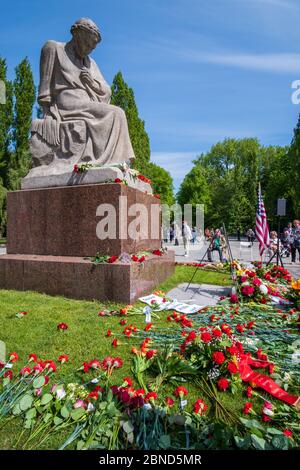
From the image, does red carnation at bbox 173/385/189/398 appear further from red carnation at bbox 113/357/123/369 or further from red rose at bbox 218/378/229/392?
red carnation at bbox 113/357/123/369

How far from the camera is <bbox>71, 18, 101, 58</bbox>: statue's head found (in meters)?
5.98

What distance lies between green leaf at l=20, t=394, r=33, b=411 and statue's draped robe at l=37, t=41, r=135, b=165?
4.50 metres

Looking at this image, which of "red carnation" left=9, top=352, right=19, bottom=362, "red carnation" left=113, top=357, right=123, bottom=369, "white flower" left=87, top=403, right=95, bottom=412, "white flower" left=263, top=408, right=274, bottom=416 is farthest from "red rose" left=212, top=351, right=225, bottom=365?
"red carnation" left=9, top=352, right=19, bottom=362

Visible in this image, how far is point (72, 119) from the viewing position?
19.6 ft

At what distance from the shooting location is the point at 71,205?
539cm

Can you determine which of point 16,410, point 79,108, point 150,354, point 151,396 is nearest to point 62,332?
point 150,354

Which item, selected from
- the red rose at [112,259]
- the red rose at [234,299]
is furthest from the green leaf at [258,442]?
the red rose at [112,259]

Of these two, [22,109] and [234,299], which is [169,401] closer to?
[234,299]

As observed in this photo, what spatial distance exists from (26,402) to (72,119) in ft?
17.5

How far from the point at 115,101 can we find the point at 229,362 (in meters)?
29.0

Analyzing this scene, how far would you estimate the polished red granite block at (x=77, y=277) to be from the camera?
15.1 feet

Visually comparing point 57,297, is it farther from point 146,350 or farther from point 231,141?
point 231,141

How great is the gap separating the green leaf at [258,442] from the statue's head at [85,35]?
23.2 ft
